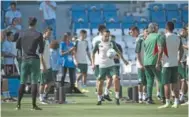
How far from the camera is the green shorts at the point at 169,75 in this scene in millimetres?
15891

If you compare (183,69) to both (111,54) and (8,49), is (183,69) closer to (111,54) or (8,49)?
(111,54)

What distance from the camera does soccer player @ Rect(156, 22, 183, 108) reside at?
625 inches

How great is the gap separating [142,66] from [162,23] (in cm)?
1727

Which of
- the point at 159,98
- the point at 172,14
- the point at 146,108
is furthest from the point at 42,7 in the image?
the point at 146,108

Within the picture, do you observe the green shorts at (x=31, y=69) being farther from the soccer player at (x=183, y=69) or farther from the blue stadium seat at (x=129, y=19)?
the blue stadium seat at (x=129, y=19)

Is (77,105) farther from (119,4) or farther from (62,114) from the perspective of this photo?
(119,4)

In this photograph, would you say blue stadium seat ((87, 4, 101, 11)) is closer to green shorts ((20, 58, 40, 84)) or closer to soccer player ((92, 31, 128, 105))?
soccer player ((92, 31, 128, 105))

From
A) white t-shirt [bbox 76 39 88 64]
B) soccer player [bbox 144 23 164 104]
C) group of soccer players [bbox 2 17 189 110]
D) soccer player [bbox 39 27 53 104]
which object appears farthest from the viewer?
white t-shirt [bbox 76 39 88 64]

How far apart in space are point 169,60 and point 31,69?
3137mm

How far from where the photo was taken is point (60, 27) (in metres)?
33.9

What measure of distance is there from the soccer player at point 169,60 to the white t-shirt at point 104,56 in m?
1.58

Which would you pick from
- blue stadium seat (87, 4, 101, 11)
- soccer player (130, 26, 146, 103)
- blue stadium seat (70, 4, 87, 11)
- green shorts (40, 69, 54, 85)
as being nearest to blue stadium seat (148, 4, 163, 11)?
blue stadium seat (87, 4, 101, 11)

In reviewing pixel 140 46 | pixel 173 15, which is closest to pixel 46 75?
pixel 140 46

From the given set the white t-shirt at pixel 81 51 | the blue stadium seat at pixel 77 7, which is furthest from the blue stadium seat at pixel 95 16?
the white t-shirt at pixel 81 51
